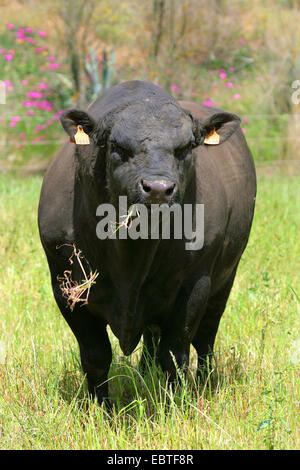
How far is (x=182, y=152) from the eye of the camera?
340 cm

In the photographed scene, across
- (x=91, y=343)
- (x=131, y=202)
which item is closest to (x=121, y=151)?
(x=131, y=202)

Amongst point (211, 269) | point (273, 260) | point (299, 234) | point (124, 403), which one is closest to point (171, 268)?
point (211, 269)

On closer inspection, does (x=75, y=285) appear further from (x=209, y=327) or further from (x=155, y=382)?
(x=209, y=327)

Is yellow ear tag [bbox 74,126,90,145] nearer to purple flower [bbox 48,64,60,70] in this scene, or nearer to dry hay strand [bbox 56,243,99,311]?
dry hay strand [bbox 56,243,99,311]

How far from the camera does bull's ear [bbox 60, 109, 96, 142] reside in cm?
348

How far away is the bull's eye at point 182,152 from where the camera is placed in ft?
11.0

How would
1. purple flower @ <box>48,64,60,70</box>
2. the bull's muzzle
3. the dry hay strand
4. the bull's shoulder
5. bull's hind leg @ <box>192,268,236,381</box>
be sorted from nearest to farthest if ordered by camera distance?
the bull's muzzle
the dry hay strand
the bull's shoulder
bull's hind leg @ <box>192,268,236,381</box>
purple flower @ <box>48,64,60,70</box>

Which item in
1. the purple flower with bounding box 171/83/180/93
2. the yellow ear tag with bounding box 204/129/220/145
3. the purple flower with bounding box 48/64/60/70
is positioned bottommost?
the yellow ear tag with bounding box 204/129/220/145

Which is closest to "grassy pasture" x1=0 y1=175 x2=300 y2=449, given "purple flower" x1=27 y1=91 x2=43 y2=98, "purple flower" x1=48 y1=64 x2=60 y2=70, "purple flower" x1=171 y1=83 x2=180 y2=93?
"purple flower" x1=171 y1=83 x2=180 y2=93

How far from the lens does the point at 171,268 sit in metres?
3.72

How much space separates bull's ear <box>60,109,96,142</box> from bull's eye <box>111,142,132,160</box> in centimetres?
24

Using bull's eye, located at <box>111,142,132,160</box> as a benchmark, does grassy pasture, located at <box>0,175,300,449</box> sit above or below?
below

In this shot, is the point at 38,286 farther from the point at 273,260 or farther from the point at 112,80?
the point at 112,80

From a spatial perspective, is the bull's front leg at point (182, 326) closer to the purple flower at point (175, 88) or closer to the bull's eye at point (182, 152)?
the bull's eye at point (182, 152)
